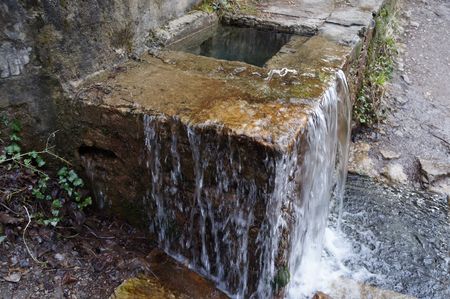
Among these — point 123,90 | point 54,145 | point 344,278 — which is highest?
point 123,90

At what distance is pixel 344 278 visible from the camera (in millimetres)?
3109

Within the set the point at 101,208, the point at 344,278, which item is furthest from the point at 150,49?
Result: the point at 344,278

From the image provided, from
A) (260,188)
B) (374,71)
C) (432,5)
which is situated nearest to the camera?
(260,188)

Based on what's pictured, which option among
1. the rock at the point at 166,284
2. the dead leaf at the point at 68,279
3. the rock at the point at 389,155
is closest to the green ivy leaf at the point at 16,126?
the dead leaf at the point at 68,279

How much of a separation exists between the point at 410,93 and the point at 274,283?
3853mm

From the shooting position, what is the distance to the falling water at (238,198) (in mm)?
2299

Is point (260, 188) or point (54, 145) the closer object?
point (260, 188)

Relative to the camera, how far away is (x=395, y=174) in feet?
14.1

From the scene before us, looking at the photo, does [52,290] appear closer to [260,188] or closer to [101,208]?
[101,208]

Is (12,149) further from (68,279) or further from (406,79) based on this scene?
(406,79)

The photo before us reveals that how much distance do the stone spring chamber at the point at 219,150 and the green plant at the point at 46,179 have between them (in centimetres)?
11

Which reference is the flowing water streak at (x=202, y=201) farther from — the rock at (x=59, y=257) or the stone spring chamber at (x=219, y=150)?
the rock at (x=59, y=257)

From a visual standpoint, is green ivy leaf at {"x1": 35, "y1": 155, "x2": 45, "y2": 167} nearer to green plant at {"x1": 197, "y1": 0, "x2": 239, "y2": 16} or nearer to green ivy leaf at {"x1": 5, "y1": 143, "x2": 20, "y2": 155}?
green ivy leaf at {"x1": 5, "y1": 143, "x2": 20, "y2": 155}

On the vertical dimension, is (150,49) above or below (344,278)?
above
